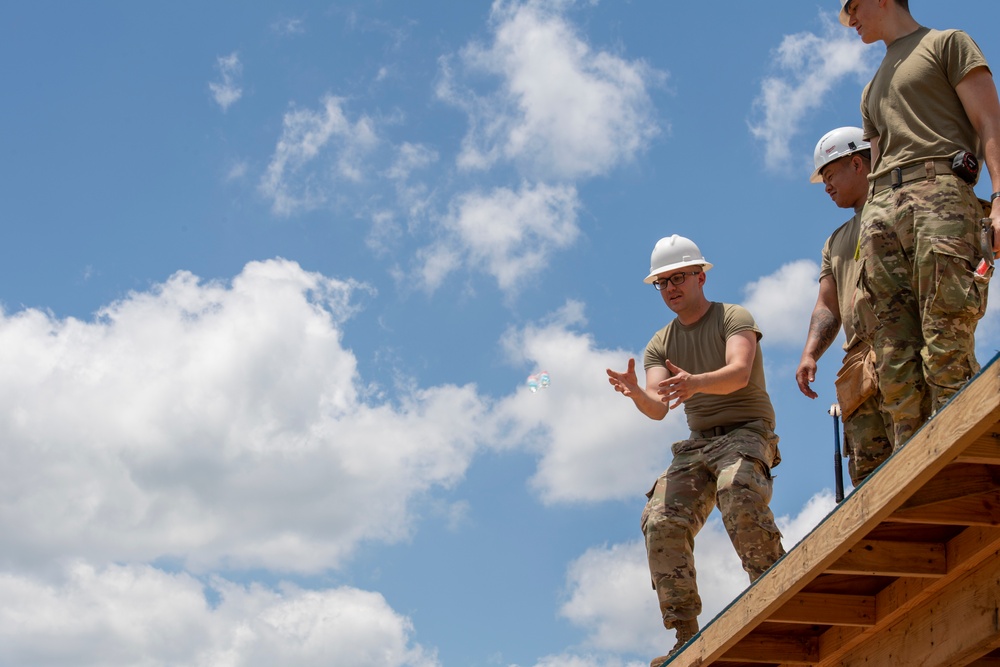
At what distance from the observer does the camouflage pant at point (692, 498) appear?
6.51 m

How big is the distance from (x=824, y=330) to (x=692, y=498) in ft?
3.91

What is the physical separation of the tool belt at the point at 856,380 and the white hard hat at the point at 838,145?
1108 millimetres

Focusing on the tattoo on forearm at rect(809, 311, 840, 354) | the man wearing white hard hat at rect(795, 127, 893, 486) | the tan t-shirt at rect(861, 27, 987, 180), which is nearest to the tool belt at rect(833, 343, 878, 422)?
the man wearing white hard hat at rect(795, 127, 893, 486)

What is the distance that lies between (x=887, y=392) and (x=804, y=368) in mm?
1137

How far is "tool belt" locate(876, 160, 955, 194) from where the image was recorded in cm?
509

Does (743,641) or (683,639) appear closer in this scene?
(743,641)

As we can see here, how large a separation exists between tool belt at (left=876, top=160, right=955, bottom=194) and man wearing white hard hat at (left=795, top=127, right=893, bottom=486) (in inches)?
24.1

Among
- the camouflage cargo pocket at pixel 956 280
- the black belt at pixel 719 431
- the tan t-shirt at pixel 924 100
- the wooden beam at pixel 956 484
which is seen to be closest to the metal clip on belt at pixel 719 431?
the black belt at pixel 719 431

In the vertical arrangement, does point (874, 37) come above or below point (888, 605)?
above

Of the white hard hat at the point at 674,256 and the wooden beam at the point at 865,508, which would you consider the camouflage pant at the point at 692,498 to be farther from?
the white hard hat at the point at 674,256

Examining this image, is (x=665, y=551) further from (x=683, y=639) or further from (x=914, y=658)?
(x=914, y=658)

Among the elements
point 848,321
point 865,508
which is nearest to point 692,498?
point 848,321

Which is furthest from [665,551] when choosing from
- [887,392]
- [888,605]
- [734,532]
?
[887,392]

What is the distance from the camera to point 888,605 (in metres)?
5.54
